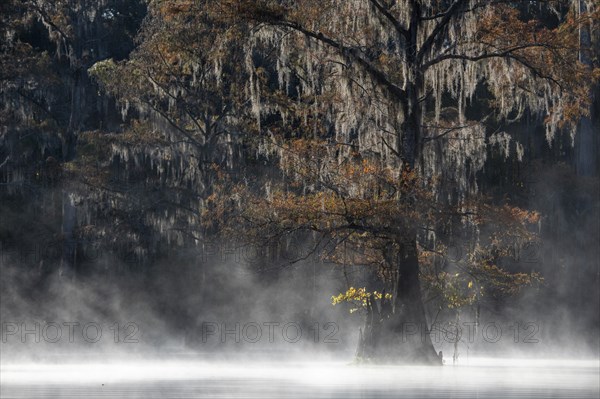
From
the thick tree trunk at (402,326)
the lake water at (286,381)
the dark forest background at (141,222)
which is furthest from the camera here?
the dark forest background at (141,222)

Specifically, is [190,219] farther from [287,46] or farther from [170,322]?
[287,46]

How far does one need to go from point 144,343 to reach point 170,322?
70.4 inches

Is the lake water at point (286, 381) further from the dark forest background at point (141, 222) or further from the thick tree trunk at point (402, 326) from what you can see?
the dark forest background at point (141, 222)

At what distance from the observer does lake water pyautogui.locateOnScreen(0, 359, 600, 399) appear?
47.9ft

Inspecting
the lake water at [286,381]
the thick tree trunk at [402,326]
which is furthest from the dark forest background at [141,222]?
the lake water at [286,381]

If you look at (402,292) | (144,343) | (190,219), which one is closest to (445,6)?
(402,292)

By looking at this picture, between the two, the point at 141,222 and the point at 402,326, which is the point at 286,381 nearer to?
the point at 402,326

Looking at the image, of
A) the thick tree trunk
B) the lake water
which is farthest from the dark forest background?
the lake water

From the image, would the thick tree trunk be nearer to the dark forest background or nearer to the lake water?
→ the lake water

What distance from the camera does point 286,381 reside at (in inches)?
701

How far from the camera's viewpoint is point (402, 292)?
82.2 ft

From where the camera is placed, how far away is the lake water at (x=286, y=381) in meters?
14.6

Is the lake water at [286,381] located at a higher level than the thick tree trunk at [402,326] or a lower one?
lower

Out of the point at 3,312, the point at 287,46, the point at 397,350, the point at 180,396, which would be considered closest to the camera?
the point at 180,396
